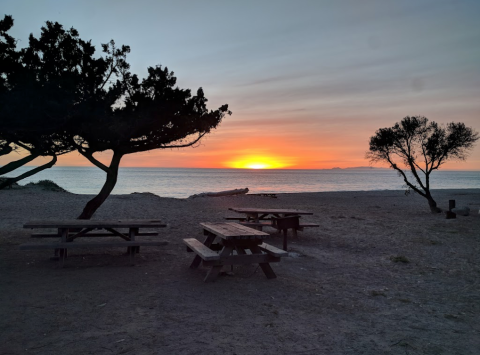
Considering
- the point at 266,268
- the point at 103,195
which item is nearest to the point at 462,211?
the point at 266,268

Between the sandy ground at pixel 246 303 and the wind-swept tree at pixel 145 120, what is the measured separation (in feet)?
9.00

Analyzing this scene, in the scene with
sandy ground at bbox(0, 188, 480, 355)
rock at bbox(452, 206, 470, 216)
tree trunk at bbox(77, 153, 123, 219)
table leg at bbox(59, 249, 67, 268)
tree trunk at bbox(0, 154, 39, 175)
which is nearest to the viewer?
sandy ground at bbox(0, 188, 480, 355)

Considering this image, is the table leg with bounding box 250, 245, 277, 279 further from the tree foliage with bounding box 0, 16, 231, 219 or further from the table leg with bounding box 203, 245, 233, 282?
the tree foliage with bounding box 0, 16, 231, 219

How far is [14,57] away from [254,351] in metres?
7.68

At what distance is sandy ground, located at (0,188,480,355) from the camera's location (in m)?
3.62

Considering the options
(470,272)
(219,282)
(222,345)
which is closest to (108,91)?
(219,282)

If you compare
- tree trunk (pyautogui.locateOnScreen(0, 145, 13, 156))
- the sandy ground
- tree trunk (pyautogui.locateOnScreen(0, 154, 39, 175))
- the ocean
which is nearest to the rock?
the sandy ground

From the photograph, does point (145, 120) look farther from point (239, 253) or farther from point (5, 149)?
point (239, 253)

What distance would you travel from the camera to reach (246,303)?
4.83 meters

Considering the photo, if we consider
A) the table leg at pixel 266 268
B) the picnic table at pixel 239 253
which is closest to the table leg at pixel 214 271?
the picnic table at pixel 239 253

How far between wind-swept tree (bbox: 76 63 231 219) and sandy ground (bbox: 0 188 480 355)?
2744mm

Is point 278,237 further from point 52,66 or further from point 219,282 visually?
point 52,66

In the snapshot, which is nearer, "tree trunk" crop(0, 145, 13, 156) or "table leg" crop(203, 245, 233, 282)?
"table leg" crop(203, 245, 233, 282)

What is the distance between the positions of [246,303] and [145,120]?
5604 mm
